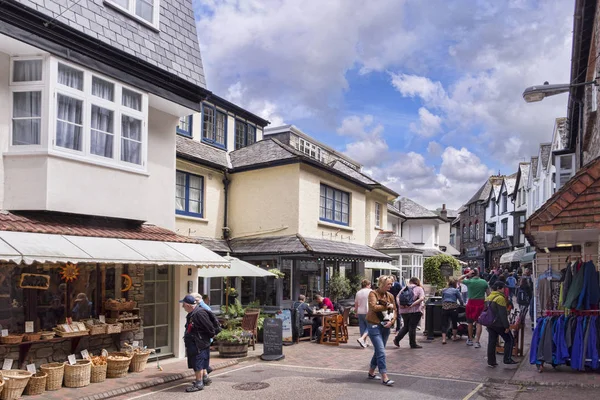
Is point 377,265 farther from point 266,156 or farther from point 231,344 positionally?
point 231,344

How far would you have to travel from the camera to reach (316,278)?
795 inches

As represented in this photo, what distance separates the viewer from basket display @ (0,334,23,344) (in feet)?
28.3

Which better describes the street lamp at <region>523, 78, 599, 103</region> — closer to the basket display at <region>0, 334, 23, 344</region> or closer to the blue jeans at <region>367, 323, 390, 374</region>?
the blue jeans at <region>367, 323, 390, 374</region>

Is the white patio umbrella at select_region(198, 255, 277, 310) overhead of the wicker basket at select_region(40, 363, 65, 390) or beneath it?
overhead

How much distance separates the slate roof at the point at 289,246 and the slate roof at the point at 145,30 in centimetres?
689

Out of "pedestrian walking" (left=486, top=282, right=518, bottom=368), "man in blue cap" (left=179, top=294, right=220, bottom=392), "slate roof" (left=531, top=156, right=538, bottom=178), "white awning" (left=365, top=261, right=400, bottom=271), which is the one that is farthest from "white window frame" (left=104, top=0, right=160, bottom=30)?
"slate roof" (left=531, top=156, right=538, bottom=178)

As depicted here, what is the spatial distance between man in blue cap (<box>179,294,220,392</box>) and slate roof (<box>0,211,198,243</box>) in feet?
6.82

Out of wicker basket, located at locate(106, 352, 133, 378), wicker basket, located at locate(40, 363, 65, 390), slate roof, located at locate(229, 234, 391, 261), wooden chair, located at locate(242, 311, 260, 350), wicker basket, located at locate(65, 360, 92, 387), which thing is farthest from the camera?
slate roof, located at locate(229, 234, 391, 261)

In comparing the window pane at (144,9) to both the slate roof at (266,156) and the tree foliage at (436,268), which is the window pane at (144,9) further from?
the tree foliage at (436,268)

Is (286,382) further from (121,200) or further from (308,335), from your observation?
(308,335)

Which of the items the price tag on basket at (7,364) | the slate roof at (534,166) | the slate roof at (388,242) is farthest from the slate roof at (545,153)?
the price tag on basket at (7,364)

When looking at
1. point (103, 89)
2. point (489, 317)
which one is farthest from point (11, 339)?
point (489, 317)

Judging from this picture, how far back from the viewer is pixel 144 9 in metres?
11.8

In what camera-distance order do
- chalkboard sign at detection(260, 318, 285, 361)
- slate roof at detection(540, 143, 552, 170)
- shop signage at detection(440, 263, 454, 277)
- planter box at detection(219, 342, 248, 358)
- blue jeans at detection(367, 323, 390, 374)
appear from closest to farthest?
blue jeans at detection(367, 323, 390, 374) → chalkboard sign at detection(260, 318, 285, 361) → planter box at detection(219, 342, 248, 358) → shop signage at detection(440, 263, 454, 277) → slate roof at detection(540, 143, 552, 170)
